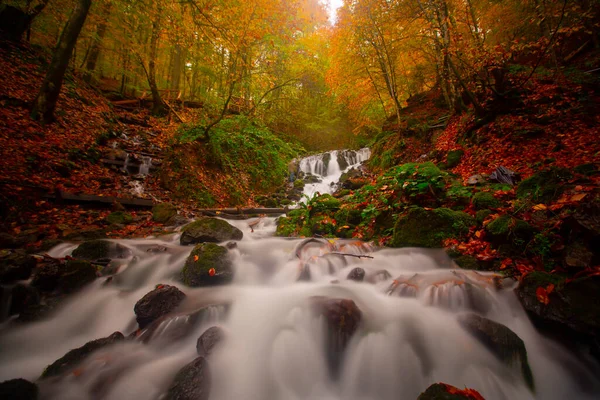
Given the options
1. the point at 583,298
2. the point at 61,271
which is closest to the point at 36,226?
the point at 61,271

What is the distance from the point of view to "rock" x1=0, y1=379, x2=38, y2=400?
1.74 m

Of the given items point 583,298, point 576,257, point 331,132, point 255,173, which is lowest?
point 583,298

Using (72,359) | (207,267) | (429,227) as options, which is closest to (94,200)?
(207,267)

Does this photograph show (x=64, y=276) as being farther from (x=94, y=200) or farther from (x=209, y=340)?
(x=94, y=200)

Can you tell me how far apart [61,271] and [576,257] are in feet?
20.2

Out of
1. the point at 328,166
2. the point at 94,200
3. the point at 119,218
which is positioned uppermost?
the point at 328,166

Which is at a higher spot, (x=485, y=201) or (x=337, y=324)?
(x=485, y=201)

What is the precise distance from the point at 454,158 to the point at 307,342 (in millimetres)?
6771

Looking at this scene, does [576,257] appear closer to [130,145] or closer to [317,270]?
[317,270]

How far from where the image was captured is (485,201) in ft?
13.4

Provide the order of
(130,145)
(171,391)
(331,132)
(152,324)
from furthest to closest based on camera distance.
Answer: (331,132), (130,145), (152,324), (171,391)

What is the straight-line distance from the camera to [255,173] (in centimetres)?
1212

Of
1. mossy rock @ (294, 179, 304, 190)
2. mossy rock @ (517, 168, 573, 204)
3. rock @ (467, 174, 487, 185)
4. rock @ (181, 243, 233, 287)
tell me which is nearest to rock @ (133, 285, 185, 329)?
rock @ (181, 243, 233, 287)

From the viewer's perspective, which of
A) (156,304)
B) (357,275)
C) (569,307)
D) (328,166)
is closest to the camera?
(569,307)
